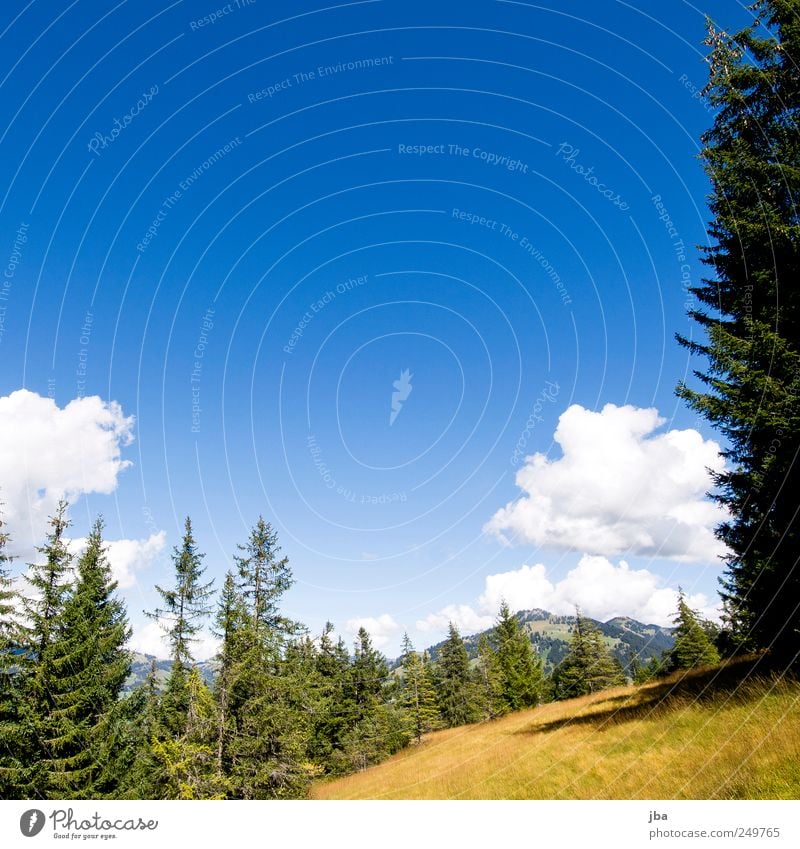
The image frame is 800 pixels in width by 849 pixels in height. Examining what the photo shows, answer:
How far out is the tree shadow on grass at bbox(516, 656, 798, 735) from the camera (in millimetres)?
7766

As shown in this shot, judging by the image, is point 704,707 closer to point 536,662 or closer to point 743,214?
point 743,214

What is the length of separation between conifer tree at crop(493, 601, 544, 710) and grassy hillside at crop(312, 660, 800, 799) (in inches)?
1546

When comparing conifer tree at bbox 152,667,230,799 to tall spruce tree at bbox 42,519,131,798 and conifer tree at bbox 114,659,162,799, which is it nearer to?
conifer tree at bbox 114,659,162,799

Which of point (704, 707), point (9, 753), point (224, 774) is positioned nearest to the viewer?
point (704, 707)

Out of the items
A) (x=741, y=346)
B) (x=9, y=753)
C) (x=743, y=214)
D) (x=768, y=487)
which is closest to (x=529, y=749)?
→ (x=768, y=487)

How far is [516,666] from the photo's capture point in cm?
4506

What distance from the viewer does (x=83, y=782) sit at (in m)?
15.6

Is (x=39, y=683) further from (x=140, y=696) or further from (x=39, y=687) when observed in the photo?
(x=140, y=696)

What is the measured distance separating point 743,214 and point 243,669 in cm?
2065

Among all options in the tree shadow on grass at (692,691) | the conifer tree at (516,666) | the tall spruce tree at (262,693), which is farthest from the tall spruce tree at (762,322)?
the conifer tree at (516,666)

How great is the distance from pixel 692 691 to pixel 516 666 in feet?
134
